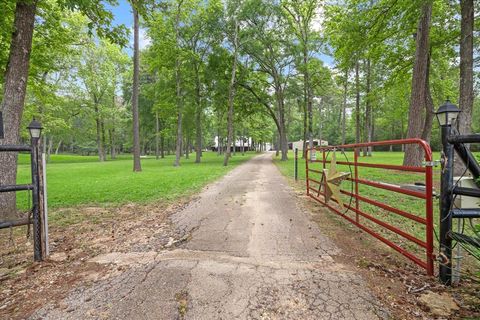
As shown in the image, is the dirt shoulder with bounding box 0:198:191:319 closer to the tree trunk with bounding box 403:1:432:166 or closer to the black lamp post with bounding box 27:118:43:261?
the black lamp post with bounding box 27:118:43:261

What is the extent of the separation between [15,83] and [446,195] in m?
7.31

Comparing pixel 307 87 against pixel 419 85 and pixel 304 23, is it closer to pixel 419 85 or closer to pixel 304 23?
pixel 304 23

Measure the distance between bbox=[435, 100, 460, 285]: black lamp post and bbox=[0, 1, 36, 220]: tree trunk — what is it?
7.06 metres

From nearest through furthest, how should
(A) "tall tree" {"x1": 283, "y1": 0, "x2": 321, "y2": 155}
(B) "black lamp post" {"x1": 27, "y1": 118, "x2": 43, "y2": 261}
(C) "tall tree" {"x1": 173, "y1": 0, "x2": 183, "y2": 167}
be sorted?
(B) "black lamp post" {"x1": 27, "y1": 118, "x2": 43, "y2": 261}, (C) "tall tree" {"x1": 173, "y1": 0, "x2": 183, "y2": 167}, (A) "tall tree" {"x1": 283, "y1": 0, "x2": 321, "y2": 155}

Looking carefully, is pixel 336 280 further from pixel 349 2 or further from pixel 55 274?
pixel 349 2

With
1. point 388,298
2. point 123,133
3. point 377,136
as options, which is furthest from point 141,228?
point 377,136

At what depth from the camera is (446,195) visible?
8.37 feet

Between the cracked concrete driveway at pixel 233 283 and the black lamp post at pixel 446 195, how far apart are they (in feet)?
2.77

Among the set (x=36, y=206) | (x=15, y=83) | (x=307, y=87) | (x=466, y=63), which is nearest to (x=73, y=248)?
(x=36, y=206)

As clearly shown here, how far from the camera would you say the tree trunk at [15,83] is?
4.98 metres

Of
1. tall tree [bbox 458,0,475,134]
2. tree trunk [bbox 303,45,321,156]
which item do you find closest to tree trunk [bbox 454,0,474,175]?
tall tree [bbox 458,0,475,134]

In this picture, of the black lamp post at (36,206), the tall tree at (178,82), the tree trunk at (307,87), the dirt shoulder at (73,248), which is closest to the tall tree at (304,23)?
the tree trunk at (307,87)

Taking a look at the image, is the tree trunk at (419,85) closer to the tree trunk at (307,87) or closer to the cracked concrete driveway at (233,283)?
the cracked concrete driveway at (233,283)

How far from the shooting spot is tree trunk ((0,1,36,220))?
4977mm
